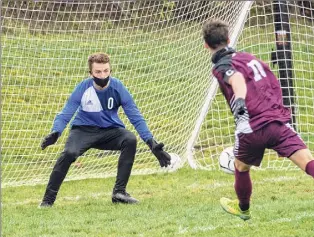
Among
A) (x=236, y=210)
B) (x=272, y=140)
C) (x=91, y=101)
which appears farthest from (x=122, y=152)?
(x=272, y=140)

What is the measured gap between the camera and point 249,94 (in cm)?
570

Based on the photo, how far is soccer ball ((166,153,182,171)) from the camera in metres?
8.65

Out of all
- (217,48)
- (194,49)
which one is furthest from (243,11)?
(217,48)

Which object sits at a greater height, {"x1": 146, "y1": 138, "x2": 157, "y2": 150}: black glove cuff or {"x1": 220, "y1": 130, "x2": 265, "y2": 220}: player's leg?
{"x1": 146, "y1": 138, "x2": 157, "y2": 150}: black glove cuff

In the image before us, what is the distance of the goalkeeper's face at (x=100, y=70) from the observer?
730 cm

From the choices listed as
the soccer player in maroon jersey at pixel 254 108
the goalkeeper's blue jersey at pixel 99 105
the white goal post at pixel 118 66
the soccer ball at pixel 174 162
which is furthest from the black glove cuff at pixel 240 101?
the white goal post at pixel 118 66

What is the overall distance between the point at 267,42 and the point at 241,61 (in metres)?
4.24

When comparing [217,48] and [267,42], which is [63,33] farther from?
[217,48]

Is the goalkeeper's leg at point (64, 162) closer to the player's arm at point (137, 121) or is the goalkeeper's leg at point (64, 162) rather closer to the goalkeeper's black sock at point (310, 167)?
the player's arm at point (137, 121)

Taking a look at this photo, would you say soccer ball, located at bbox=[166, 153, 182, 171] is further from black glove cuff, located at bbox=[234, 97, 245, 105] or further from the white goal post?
black glove cuff, located at bbox=[234, 97, 245, 105]

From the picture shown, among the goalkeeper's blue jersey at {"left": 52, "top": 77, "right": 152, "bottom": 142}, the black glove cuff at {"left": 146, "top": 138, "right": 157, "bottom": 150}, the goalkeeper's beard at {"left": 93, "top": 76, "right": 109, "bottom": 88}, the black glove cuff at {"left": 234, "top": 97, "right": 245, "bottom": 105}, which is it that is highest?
the goalkeeper's beard at {"left": 93, "top": 76, "right": 109, "bottom": 88}

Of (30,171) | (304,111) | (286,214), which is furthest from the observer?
(304,111)

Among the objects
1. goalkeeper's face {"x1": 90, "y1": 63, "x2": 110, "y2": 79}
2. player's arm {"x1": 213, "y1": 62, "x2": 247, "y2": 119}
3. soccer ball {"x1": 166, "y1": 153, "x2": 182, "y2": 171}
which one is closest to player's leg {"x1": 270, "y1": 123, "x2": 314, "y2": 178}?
player's arm {"x1": 213, "y1": 62, "x2": 247, "y2": 119}

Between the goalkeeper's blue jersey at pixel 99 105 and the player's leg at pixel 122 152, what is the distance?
104mm
